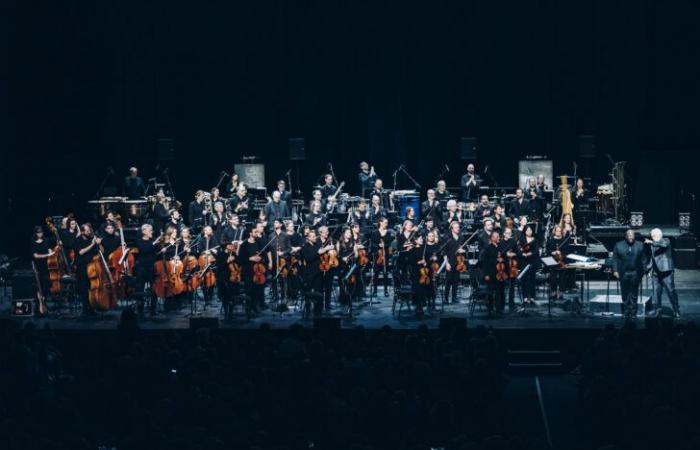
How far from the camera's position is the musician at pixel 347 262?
61.3 feet

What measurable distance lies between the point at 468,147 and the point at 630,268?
28.2 feet

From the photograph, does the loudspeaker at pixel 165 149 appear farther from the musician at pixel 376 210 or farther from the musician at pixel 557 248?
the musician at pixel 557 248

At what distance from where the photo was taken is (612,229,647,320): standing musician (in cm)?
1788

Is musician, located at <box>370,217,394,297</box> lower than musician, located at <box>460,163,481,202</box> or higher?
lower

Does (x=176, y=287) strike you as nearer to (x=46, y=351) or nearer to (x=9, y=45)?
(x=46, y=351)

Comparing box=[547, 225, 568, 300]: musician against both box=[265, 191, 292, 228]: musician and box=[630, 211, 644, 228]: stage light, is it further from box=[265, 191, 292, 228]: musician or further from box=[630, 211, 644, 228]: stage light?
box=[265, 191, 292, 228]: musician

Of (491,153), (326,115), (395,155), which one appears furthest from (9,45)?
(491,153)

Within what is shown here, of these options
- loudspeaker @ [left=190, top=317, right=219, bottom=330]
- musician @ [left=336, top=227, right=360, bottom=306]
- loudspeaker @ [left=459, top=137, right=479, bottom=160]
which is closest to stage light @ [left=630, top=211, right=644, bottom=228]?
loudspeaker @ [left=459, top=137, right=479, bottom=160]

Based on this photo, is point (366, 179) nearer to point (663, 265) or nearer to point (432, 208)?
point (432, 208)

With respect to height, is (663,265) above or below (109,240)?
below

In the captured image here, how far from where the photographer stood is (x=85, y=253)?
60.7ft

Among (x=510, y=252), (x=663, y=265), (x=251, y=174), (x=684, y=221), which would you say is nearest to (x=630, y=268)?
(x=663, y=265)

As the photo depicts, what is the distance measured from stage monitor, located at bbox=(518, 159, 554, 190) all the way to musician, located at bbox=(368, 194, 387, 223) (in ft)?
15.5

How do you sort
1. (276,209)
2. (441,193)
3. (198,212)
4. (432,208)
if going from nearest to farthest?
(432,208)
(276,209)
(198,212)
(441,193)
